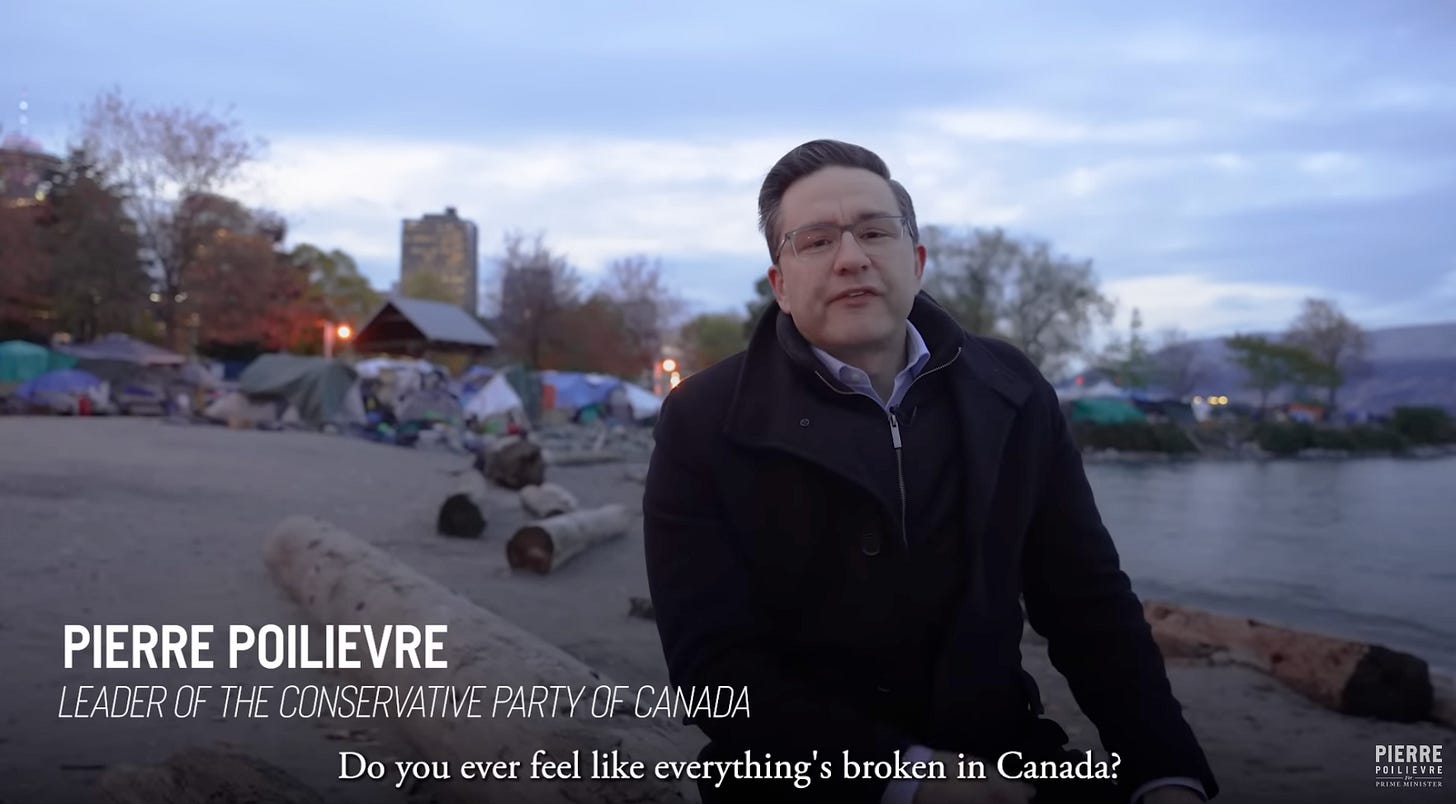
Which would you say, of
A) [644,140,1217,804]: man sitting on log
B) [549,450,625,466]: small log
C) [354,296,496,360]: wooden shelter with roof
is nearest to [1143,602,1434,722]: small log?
[644,140,1217,804]: man sitting on log

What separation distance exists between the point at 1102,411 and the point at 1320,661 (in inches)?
1533

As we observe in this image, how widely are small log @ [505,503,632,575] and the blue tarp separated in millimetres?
23569

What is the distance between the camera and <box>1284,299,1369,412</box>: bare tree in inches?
2088

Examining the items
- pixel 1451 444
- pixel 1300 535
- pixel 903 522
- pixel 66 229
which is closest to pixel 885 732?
pixel 903 522

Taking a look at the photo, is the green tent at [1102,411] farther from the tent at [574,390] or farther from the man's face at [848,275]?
the man's face at [848,275]

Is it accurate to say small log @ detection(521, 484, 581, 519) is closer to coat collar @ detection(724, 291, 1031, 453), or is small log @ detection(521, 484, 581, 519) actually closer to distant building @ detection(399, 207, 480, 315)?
coat collar @ detection(724, 291, 1031, 453)

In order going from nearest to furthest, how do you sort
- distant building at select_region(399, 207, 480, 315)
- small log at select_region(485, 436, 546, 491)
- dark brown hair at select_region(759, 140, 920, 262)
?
1. dark brown hair at select_region(759, 140, 920, 262)
2. small log at select_region(485, 436, 546, 491)
3. distant building at select_region(399, 207, 480, 315)

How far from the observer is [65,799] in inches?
125

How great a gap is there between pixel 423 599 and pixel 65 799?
1.75m

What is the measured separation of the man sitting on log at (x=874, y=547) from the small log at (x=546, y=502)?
8.97 meters

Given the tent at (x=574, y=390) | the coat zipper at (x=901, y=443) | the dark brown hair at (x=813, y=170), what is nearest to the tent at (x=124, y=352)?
the tent at (x=574, y=390)

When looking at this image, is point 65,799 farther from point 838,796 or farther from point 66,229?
point 66,229

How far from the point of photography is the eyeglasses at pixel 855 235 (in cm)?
232

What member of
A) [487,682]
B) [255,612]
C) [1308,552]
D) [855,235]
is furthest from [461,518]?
[1308,552]
